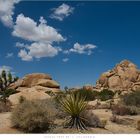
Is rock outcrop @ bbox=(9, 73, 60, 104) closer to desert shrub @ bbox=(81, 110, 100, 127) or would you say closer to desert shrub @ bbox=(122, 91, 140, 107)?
desert shrub @ bbox=(122, 91, 140, 107)

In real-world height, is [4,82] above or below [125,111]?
above

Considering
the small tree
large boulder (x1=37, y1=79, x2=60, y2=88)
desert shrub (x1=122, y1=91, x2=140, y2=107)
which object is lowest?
desert shrub (x1=122, y1=91, x2=140, y2=107)

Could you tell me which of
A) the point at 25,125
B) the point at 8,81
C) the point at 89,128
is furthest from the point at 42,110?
the point at 8,81

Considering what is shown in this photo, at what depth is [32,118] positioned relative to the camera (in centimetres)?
1374

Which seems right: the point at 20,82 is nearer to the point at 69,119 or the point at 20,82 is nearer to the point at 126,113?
the point at 126,113

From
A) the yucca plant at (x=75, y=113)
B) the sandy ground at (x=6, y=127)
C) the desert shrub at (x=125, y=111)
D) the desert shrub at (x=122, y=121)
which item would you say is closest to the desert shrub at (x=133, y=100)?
the desert shrub at (x=125, y=111)

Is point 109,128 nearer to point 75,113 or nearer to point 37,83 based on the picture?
point 75,113

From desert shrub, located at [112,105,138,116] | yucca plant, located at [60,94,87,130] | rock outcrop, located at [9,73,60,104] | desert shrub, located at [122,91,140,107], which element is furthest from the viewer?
rock outcrop, located at [9,73,60,104]

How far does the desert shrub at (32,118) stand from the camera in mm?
13719

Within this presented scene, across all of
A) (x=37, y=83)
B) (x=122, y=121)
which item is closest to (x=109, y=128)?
(x=122, y=121)

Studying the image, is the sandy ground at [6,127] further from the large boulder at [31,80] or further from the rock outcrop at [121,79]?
the rock outcrop at [121,79]

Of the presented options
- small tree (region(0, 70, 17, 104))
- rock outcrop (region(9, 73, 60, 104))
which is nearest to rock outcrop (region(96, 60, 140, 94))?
rock outcrop (region(9, 73, 60, 104))

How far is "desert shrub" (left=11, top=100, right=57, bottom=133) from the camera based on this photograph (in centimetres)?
1372
